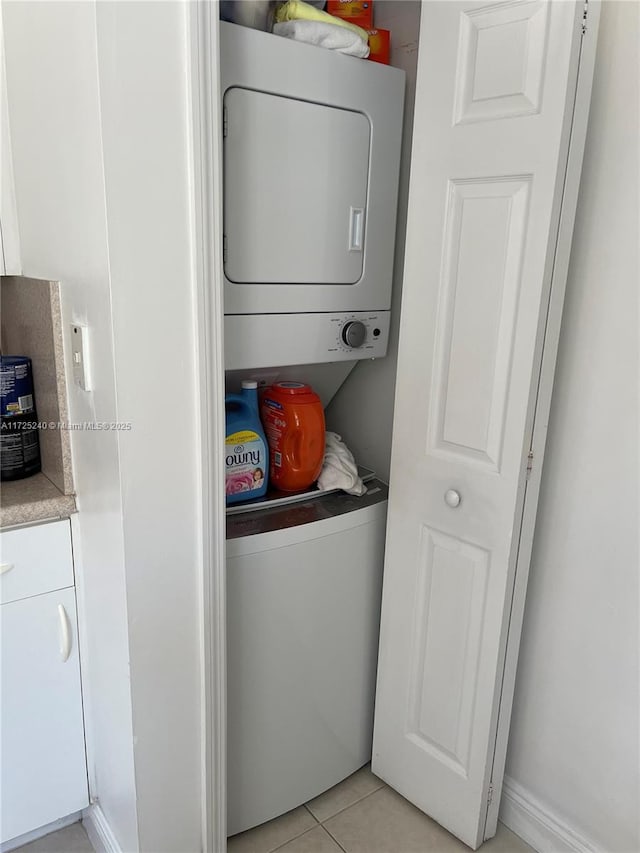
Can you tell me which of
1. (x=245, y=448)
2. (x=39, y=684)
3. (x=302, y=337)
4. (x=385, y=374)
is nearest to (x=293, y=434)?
(x=245, y=448)

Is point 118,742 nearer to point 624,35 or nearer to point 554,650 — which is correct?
point 554,650

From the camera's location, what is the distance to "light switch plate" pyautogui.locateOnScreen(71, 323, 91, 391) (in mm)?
1240

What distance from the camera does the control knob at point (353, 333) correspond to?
1.59 m

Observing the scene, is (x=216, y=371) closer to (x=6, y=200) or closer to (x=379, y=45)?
(x=6, y=200)

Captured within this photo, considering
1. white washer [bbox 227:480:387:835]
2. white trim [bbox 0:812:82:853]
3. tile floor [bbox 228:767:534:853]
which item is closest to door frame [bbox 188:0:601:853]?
white washer [bbox 227:480:387:835]

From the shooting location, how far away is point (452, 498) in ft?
4.92

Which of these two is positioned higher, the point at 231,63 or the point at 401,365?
the point at 231,63

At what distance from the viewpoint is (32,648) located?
→ 1.47 metres

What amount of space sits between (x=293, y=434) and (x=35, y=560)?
2.13ft

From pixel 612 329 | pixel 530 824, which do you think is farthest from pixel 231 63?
pixel 530 824

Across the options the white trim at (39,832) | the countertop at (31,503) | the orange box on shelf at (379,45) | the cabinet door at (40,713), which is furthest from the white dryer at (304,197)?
the white trim at (39,832)

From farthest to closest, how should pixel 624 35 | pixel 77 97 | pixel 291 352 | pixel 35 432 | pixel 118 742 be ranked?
1. pixel 35 432
2. pixel 291 352
3. pixel 118 742
4. pixel 624 35
5. pixel 77 97

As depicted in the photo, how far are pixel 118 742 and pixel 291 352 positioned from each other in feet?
3.05

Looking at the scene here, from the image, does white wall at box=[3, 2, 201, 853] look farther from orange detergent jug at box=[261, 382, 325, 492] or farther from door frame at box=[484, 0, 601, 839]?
door frame at box=[484, 0, 601, 839]
